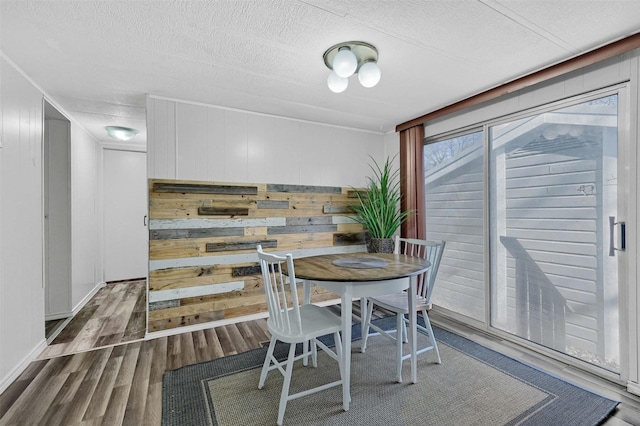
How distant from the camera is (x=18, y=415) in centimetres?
179

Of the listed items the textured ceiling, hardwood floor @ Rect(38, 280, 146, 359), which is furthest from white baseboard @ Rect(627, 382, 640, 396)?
hardwood floor @ Rect(38, 280, 146, 359)

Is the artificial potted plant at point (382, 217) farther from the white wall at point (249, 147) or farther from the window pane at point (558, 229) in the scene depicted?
the window pane at point (558, 229)

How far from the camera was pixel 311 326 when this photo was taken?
186 cm

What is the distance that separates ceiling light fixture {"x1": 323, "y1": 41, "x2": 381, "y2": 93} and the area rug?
2120 millimetres

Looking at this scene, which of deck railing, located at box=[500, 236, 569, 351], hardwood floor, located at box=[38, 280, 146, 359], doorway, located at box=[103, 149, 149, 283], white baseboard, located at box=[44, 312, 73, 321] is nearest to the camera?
deck railing, located at box=[500, 236, 569, 351]

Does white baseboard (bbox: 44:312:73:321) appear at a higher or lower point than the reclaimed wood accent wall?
lower

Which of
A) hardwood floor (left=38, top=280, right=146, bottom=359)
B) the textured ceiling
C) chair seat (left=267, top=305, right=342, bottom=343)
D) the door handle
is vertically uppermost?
the textured ceiling

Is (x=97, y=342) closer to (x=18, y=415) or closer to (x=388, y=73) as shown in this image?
(x=18, y=415)

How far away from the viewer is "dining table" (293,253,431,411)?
1819mm

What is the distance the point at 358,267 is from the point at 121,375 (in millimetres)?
1965

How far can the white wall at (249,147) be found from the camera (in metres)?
2.96

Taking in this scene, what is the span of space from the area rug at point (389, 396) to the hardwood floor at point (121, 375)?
127 millimetres

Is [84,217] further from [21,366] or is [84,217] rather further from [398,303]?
[398,303]

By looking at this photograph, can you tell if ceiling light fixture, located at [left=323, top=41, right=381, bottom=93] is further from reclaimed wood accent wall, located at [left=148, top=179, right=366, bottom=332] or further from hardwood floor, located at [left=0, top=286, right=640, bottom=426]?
hardwood floor, located at [left=0, top=286, right=640, bottom=426]
